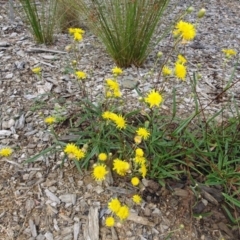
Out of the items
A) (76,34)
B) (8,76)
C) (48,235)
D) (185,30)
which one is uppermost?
(185,30)

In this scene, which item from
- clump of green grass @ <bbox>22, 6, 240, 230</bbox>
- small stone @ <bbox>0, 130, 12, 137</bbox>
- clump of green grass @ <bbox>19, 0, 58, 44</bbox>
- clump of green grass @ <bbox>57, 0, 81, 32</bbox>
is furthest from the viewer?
clump of green grass @ <bbox>57, 0, 81, 32</bbox>

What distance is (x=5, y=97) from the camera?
210cm

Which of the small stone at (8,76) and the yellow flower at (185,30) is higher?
the yellow flower at (185,30)

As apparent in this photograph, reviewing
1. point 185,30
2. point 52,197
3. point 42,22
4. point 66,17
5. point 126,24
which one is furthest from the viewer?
point 66,17

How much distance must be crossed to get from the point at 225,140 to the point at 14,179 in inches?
36.1

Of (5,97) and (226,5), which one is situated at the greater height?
(5,97)

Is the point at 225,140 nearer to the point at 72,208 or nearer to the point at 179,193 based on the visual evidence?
the point at 179,193

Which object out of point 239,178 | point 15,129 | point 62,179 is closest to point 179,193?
point 239,178

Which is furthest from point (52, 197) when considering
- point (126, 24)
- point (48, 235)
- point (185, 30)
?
point (126, 24)

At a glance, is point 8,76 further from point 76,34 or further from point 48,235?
point 48,235

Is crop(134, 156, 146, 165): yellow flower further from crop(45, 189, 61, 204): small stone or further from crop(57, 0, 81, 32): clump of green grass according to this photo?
crop(57, 0, 81, 32): clump of green grass

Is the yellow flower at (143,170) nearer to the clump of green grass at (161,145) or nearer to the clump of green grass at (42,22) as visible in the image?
the clump of green grass at (161,145)

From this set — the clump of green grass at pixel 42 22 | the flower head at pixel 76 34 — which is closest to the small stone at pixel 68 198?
the flower head at pixel 76 34

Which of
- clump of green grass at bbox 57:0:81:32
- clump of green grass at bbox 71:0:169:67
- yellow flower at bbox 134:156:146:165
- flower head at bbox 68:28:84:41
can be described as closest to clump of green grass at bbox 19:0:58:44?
clump of green grass at bbox 57:0:81:32
